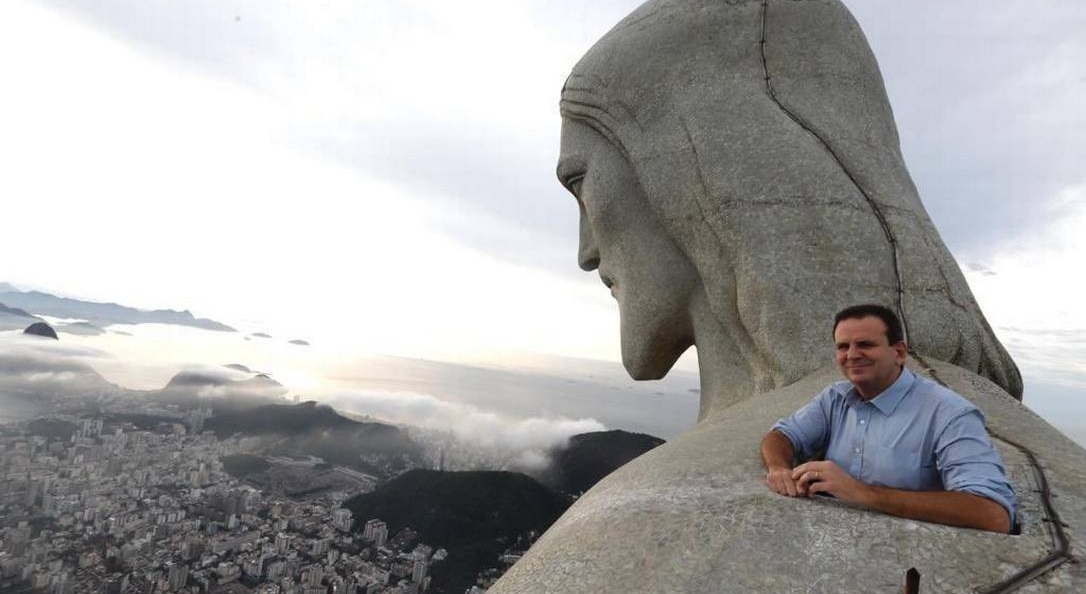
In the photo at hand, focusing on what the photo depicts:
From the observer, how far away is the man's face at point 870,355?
7.55ft

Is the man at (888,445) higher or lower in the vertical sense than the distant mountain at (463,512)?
higher

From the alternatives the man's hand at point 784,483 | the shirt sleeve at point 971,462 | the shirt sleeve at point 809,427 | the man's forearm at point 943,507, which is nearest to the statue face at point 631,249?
the shirt sleeve at point 809,427

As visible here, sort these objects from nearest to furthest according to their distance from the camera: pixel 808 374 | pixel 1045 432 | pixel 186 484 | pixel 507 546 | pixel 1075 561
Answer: pixel 1075 561, pixel 1045 432, pixel 808 374, pixel 507 546, pixel 186 484

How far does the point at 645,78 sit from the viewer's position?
483cm

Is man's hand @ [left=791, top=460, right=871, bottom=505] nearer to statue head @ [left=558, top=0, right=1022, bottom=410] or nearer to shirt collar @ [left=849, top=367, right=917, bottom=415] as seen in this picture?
shirt collar @ [left=849, top=367, right=917, bottom=415]

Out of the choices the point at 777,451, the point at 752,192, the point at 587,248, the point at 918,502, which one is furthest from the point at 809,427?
the point at 587,248

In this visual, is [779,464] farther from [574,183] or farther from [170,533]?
[170,533]

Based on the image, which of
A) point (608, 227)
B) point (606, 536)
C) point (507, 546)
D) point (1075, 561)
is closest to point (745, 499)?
point (606, 536)

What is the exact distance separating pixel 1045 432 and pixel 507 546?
2094 cm

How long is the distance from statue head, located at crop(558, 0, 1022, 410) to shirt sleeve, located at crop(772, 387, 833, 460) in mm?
1316

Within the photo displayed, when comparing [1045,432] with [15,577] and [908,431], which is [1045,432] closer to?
[908,431]

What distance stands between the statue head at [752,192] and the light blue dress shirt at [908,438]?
1.35m

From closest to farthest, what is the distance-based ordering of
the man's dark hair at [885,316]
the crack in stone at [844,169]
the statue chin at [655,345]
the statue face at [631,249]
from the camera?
the man's dark hair at [885,316] < the crack in stone at [844,169] < the statue face at [631,249] < the statue chin at [655,345]

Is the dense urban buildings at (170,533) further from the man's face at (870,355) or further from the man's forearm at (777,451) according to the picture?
the man's face at (870,355)
